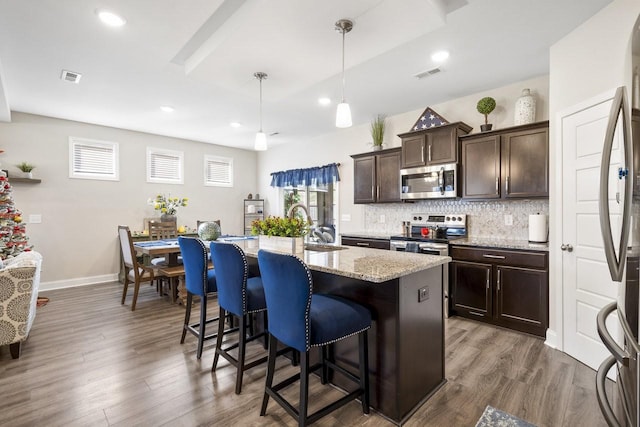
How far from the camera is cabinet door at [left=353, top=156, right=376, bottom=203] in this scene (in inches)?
188

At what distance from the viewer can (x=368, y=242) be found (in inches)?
179

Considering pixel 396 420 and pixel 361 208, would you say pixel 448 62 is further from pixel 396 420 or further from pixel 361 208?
pixel 396 420

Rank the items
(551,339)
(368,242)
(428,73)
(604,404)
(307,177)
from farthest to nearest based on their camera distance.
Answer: (307,177) < (368,242) < (428,73) < (551,339) < (604,404)

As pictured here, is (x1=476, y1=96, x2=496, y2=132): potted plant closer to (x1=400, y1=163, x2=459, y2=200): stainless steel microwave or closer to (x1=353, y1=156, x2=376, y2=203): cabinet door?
(x1=400, y1=163, x2=459, y2=200): stainless steel microwave

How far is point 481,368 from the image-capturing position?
2430 millimetres

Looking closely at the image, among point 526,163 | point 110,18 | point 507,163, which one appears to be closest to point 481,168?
point 507,163

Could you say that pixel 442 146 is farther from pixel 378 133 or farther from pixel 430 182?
pixel 378 133

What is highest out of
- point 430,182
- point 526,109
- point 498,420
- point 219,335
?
point 526,109

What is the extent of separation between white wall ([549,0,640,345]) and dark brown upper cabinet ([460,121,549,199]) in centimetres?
32

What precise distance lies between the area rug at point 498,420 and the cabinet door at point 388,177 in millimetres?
2927

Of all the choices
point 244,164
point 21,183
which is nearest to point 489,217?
point 244,164

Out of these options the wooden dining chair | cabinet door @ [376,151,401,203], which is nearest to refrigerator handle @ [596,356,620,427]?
cabinet door @ [376,151,401,203]

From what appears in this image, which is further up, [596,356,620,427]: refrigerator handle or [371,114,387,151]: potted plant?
[371,114,387,151]: potted plant

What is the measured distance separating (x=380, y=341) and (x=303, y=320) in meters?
0.58
